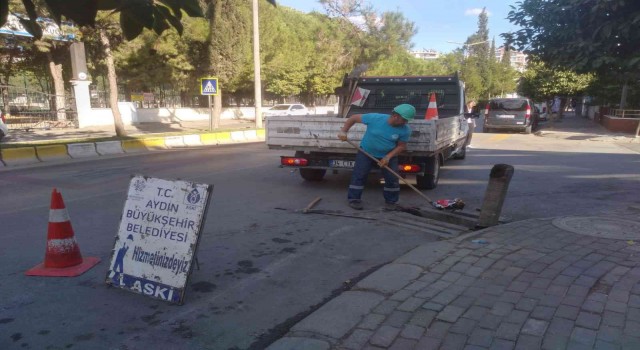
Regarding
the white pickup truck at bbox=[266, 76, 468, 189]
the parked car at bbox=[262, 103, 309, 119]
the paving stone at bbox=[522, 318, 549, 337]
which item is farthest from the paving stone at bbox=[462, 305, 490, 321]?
the parked car at bbox=[262, 103, 309, 119]

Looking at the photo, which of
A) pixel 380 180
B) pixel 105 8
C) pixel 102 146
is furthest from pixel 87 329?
pixel 102 146

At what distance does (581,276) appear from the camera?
405 cm

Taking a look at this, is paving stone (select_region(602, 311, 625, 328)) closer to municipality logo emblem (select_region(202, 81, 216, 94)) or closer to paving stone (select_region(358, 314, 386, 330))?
paving stone (select_region(358, 314, 386, 330))

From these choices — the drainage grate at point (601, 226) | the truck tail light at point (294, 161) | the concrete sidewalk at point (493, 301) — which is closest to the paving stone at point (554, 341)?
A: the concrete sidewalk at point (493, 301)

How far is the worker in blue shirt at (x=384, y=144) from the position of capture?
669 centimetres

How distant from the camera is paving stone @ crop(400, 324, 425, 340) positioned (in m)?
3.12

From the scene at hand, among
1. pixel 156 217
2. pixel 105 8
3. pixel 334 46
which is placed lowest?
pixel 156 217

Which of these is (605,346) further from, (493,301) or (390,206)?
(390,206)

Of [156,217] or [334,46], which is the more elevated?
[334,46]

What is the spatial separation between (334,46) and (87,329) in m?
40.1

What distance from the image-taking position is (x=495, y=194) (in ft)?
19.0

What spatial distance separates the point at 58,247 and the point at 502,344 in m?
3.64

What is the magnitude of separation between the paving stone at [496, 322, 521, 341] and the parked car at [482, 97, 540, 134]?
21416 millimetres

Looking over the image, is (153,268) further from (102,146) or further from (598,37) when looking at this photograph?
(102,146)
